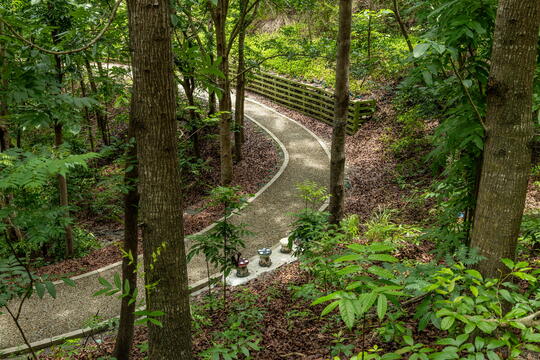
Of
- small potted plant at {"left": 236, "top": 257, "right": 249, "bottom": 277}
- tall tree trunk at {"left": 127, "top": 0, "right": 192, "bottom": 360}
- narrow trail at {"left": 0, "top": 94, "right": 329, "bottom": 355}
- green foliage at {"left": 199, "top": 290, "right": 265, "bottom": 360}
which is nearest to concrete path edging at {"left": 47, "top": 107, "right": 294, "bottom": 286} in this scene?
narrow trail at {"left": 0, "top": 94, "right": 329, "bottom": 355}

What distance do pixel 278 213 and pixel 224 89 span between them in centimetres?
378

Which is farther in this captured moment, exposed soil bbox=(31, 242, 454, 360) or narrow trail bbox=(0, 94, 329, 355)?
narrow trail bbox=(0, 94, 329, 355)

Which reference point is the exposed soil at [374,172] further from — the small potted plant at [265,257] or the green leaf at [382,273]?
the green leaf at [382,273]

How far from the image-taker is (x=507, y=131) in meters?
2.60

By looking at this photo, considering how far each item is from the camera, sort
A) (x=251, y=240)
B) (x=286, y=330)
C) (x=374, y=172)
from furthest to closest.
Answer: (x=374, y=172) < (x=251, y=240) < (x=286, y=330)

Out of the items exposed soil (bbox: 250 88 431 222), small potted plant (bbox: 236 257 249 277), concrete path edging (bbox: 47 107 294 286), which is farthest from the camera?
exposed soil (bbox: 250 88 431 222)

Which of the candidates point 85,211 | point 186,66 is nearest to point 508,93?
point 186,66

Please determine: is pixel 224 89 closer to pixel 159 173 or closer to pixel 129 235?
pixel 129 235

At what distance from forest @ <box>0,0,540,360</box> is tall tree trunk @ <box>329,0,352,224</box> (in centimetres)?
3

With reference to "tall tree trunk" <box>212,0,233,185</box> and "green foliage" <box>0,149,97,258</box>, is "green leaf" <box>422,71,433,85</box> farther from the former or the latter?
"tall tree trunk" <box>212,0,233,185</box>

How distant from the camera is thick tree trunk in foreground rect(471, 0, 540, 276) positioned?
2.48 meters

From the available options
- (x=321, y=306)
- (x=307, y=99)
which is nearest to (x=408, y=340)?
(x=321, y=306)

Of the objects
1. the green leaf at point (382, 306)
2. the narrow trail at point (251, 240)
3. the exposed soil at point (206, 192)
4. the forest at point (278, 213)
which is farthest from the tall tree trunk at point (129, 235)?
the exposed soil at point (206, 192)

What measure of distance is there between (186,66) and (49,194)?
28.1ft
